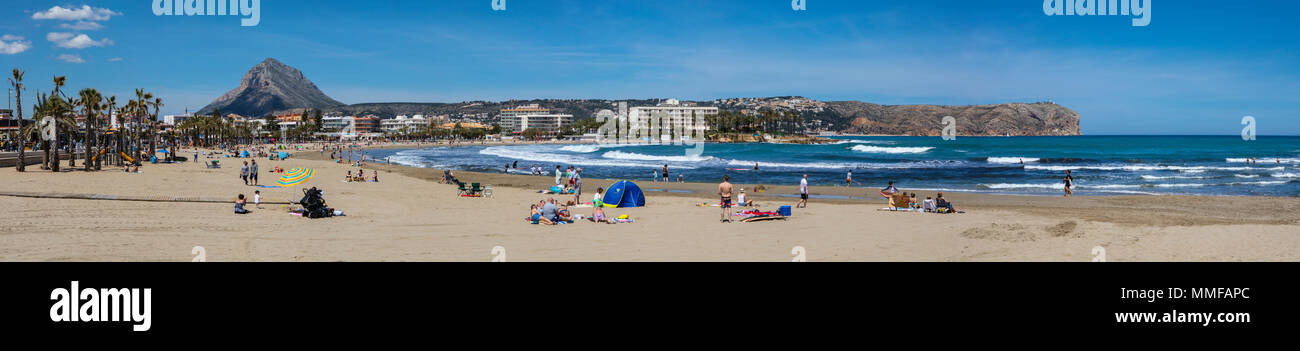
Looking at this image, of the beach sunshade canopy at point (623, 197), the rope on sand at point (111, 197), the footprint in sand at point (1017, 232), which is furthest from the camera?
the beach sunshade canopy at point (623, 197)

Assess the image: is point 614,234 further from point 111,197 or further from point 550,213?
point 111,197

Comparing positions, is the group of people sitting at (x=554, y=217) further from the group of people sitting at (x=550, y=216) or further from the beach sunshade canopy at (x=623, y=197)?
the beach sunshade canopy at (x=623, y=197)

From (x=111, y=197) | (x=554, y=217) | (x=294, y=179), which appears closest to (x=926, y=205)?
(x=554, y=217)

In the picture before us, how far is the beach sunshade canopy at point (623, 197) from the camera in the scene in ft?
59.6

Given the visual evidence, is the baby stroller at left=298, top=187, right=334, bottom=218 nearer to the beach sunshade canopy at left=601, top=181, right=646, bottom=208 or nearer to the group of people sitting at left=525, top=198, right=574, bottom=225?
the group of people sitting at left=525, top=198, right=574, bottom=225

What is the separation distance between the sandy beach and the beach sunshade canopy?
1.59ft

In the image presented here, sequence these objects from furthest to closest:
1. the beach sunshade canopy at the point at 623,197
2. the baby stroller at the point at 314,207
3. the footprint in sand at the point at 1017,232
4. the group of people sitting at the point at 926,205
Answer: the beach sunshade canopy at the point at 623,197
the group of people sitting at the point at 926,205
the baby stroller at the point at 314,207
the footprint in sand at the point at 1017,232

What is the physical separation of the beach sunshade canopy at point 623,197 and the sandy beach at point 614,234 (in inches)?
19.0

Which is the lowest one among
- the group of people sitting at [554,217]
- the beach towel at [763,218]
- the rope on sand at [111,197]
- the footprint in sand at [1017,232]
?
the footprint in sand at [1017,232]

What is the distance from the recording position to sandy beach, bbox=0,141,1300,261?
9523 millimetres

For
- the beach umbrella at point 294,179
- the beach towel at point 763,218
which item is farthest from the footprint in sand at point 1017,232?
the beach umbrella at point 294,179

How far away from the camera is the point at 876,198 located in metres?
23.0
